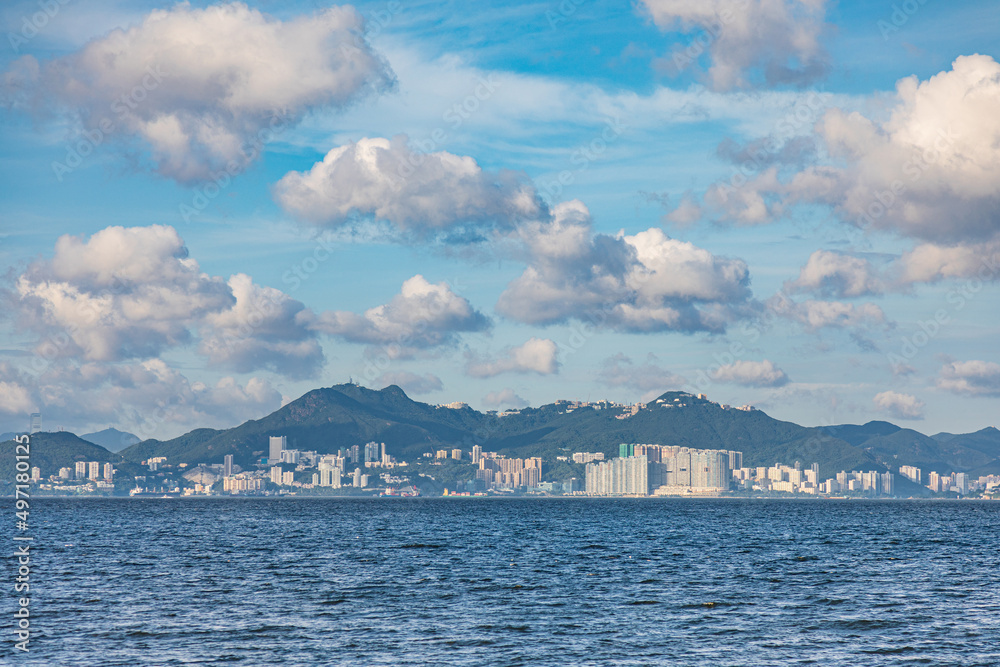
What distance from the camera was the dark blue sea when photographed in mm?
47438

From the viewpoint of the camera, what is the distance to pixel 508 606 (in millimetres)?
62812

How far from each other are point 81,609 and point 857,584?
59.1 m

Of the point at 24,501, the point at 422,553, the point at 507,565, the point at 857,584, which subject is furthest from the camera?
the point at 422,553

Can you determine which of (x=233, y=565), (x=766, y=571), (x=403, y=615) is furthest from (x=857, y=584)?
(x=233, y=565)

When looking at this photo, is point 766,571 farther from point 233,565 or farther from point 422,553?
point 233,565

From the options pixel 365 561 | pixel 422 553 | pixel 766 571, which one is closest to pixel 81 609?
pixel 365 561

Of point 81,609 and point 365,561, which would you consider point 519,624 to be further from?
point 365,561

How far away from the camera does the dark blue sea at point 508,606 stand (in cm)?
4744

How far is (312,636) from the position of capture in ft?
169

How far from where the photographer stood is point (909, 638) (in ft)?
169

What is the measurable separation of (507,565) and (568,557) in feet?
40.2

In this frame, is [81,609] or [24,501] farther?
[81,609]

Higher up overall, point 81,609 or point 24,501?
point 24,501

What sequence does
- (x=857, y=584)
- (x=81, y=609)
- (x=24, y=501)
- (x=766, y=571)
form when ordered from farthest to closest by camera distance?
(x=766, y=571) → (x=857, y=584) → (x=81, y=609) → (x=24, y=501)
